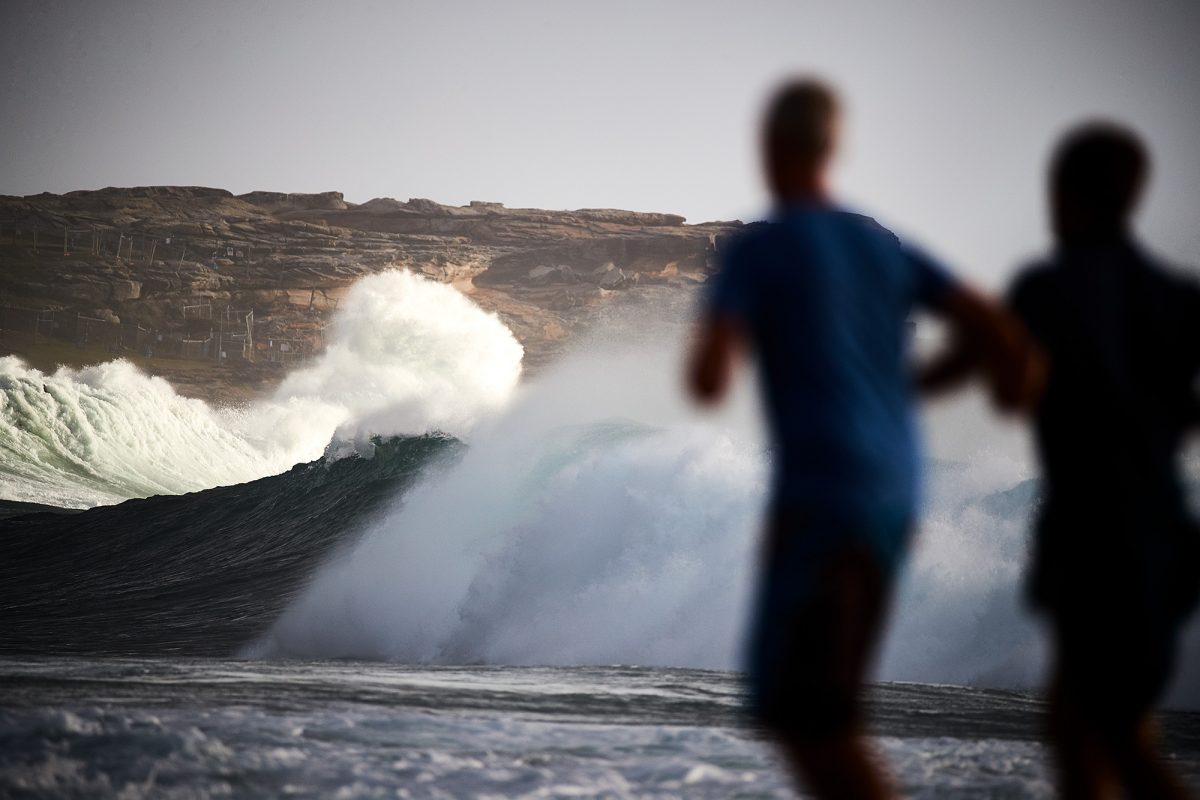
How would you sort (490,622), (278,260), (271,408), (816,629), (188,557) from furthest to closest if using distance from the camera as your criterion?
(278,260) → (271,408) → (188,557) → (490,622) → (816,629)

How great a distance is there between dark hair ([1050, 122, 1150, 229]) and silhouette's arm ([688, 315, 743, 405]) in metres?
0.83

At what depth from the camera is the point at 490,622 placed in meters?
13.2

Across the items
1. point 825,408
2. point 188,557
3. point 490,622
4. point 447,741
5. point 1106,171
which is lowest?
point 188,557

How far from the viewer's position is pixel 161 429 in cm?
5381

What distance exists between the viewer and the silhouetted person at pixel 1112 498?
212 cm

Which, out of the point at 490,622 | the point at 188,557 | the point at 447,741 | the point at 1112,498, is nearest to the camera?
the point at 1112,498

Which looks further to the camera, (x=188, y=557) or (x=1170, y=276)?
(x=188, y=557)

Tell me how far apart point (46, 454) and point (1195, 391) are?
164 feet

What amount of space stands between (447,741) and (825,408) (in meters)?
3.67

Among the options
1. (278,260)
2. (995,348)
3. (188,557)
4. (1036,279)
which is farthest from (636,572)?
(278,260)

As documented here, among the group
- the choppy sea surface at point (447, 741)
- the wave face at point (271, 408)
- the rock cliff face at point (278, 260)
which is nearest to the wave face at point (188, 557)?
the wave face at point (271, 408)

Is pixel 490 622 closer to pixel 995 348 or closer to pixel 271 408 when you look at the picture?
pixel 995 348

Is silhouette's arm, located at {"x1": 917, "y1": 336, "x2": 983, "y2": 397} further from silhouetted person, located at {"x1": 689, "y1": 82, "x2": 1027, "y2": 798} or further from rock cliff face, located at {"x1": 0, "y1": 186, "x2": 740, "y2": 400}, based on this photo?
rock cliff face, located at {"x1": 0, "y1": 186, "x2": 740, "y2": 400}

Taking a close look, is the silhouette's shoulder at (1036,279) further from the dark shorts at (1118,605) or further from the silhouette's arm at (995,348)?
the dark shorts at (1118,605)
